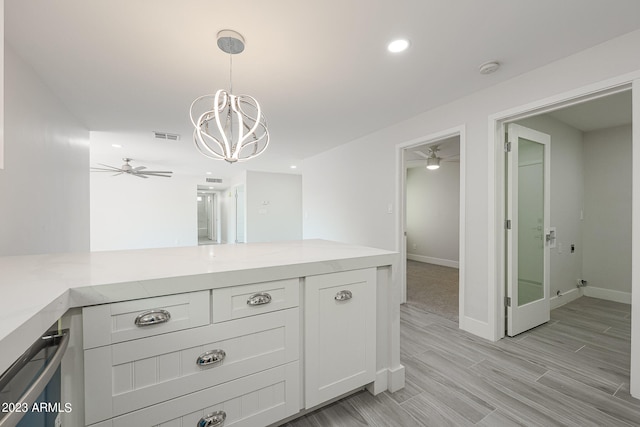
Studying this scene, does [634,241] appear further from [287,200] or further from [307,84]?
[287,200]

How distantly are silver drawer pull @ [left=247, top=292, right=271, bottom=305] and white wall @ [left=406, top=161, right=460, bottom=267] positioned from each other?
530cm

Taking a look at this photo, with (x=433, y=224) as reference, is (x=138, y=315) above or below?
below

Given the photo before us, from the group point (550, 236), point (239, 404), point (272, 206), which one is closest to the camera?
point (239, 404)

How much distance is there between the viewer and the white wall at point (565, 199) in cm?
316

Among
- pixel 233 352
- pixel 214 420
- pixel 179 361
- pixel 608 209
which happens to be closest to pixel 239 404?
pixel 214 420

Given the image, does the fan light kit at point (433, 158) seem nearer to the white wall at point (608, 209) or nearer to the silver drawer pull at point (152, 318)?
the white wall at point (608, 209)

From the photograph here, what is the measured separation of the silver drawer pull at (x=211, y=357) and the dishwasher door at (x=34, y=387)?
1.45ft

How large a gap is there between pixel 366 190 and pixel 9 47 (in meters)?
3.65

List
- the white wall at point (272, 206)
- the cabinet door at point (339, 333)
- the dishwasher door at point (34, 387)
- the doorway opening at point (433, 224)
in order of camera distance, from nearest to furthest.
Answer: the dishwasher door at point (34, 387) < the cabinet door at point (339, 333) < the doorway opening at point (433, 224) < the white wall at point (272, 206)

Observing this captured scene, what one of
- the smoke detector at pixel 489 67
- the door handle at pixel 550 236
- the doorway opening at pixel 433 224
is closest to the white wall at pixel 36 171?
the smoke detector at pixel 489 67

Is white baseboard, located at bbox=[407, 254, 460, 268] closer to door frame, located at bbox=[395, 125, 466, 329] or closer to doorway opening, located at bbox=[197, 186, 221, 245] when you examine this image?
door frame, located at bbox=[395, 125, 466, 329]

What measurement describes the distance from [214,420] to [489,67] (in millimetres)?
2893

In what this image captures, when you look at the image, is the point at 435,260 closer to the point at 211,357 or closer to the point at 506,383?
the point at 506,383

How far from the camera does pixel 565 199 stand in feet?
10.9
